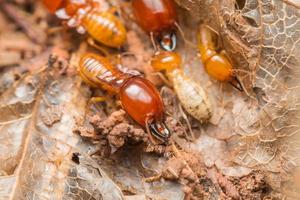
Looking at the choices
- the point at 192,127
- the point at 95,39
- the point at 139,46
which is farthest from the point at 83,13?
the point at 192,127

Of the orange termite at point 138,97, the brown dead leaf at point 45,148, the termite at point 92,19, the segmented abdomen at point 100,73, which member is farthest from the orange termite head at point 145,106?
the termite at point 92,19

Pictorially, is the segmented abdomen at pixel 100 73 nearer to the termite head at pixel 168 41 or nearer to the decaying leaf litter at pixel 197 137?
the decaying leaf litter at pixel 197 137

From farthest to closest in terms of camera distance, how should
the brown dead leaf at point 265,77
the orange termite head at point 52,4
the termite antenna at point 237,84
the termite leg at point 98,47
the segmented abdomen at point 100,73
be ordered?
the orange termite head at point 52,4, the termite leg at point 98,47, the segmented abdomen at point 100,73, the termite antenna at point 237,84, the brown dead leaf at point 265,77

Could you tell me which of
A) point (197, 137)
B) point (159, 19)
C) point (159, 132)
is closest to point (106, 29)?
point (159, 19)

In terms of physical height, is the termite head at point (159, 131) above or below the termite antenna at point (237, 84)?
below

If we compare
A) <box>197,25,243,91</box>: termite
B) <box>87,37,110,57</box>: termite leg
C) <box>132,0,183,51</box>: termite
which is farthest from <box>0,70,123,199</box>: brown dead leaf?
<box>197,25,243,91</box>: termite

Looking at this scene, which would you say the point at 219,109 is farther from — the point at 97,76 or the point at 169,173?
the point at 97,76
